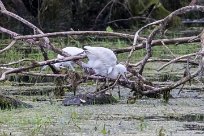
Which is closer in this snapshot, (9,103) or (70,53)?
(9,103)

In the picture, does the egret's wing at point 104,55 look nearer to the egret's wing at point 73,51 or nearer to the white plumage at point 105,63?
the white plumage at point 105,63

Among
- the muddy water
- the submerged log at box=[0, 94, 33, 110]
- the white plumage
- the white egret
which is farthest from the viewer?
the white egret

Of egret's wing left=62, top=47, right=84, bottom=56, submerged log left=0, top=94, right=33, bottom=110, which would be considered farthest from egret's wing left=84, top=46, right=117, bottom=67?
submerged log left=0, top=94, right=33, bottom=110

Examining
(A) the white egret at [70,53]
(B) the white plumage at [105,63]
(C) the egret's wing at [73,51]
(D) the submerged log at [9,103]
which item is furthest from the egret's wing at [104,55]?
(D) the submerged log at [9,103]

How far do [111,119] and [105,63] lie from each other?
31.2 inches

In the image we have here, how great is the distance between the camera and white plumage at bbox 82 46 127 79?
235 inches

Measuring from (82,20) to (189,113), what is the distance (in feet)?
31.5

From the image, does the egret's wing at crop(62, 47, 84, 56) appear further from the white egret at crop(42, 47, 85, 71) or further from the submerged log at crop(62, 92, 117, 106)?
the submerged log at crop(62, 92, 117, 106)

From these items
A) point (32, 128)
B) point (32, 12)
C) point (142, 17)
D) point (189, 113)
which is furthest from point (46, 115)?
point (32, 12)

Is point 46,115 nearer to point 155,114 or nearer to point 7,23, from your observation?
point 155,114

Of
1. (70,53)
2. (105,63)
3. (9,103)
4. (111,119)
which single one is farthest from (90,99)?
(111,119)

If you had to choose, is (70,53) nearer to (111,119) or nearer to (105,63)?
(105,63)

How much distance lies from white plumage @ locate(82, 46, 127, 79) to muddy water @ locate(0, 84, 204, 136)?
25 centimetres

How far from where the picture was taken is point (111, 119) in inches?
210
